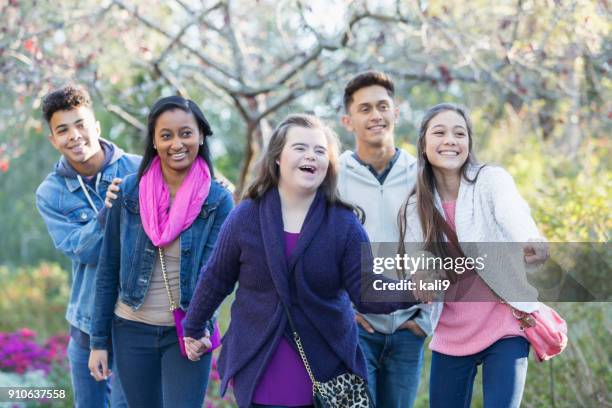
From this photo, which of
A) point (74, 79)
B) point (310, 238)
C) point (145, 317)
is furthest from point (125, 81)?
point (310, 238)

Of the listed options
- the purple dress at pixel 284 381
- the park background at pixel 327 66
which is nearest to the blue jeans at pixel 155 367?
the purple dress at pixel 284 381

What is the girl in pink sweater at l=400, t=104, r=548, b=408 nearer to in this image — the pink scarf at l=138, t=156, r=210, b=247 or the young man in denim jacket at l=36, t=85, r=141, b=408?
the pink scarf at l=138, t=156, r=210, b=247

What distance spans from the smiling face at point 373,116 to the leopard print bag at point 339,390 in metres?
1.34

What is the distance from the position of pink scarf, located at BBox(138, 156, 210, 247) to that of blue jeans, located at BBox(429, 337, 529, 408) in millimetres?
1329

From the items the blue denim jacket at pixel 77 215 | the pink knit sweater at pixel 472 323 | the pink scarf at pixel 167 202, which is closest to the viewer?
the pink knit sweater at pixel 472 323

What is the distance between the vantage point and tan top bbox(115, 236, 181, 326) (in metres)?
3.74

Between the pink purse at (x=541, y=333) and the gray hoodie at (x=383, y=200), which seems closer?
the pink purse at (x=541, y=333)

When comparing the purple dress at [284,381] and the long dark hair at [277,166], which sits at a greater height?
the long dark hair at [277,166]

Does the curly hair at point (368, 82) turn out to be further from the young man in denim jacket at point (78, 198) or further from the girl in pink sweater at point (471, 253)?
the young man in denim jacket at point (78, 198)

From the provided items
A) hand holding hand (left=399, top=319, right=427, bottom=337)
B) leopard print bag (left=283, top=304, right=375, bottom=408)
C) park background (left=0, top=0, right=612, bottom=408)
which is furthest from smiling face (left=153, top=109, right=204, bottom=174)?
park background (left=0, top=0, right=612, bottom=408)

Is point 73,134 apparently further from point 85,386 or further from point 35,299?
point 35,299

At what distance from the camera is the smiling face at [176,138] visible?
3746mm

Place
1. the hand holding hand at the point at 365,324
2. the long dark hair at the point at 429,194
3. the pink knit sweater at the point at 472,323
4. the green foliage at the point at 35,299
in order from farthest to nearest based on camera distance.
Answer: the green foliage at the point at 35,299, the hand holding hand at the point at 365,324, the long dark hair at the point at 429,194, the pink knit sweater at the point at 472,323

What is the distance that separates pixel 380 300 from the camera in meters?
3.13
